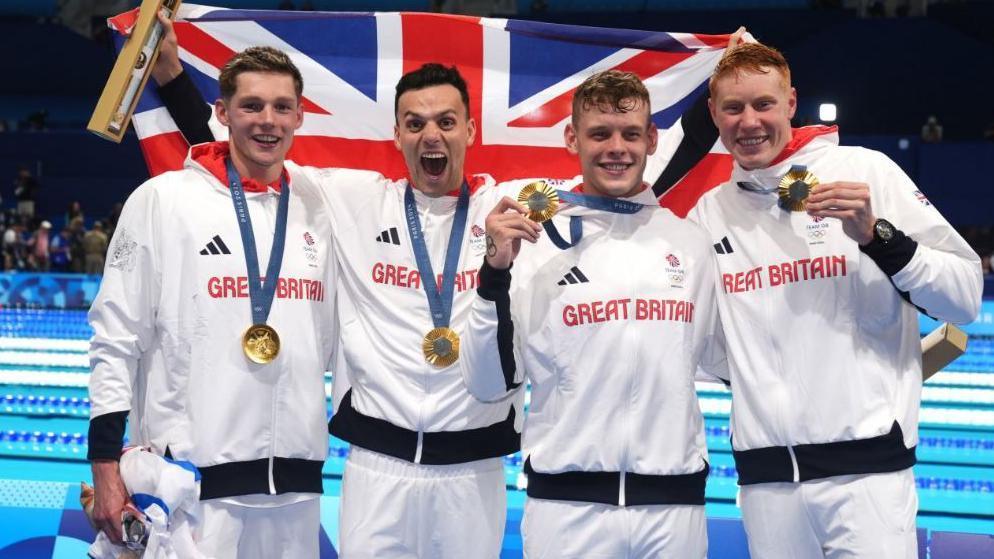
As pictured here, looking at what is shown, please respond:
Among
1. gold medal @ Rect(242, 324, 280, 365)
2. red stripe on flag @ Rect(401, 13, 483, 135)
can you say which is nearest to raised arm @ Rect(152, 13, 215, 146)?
red stripe on flag @ Rect(401, 13, 483, 135)

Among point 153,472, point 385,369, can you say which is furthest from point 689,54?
point 153,472

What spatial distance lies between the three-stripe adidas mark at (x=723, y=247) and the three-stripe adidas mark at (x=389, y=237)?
912mm

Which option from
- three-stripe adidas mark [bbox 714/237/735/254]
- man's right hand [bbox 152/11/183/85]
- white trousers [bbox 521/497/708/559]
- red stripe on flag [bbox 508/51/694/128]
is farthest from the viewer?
red stripe on flag [bbox 508/51/694/128]

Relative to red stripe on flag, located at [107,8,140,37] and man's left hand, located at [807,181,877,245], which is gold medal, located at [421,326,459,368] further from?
red stripe on flag, located at [107,8,140,37]

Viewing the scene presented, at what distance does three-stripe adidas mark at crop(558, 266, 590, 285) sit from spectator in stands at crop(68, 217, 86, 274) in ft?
→ 46.7

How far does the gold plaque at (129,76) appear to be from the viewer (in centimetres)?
304

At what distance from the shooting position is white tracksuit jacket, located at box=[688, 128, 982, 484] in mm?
2584

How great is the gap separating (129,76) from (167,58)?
0.91 feet

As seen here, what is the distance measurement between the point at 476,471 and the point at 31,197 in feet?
55.1

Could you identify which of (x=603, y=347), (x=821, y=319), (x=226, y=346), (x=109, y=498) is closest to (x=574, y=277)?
(x=603, y=347)

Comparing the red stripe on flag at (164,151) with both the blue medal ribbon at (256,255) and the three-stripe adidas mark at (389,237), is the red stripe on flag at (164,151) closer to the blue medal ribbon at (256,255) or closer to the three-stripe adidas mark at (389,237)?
the blue medal ribbon at (256,255)

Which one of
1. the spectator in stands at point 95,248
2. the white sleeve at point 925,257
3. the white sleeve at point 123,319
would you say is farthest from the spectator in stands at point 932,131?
the white sleeve at point 123,319

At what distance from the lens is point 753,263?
2.71 m

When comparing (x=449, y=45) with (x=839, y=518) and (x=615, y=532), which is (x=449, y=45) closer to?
(x=615, y=532)
